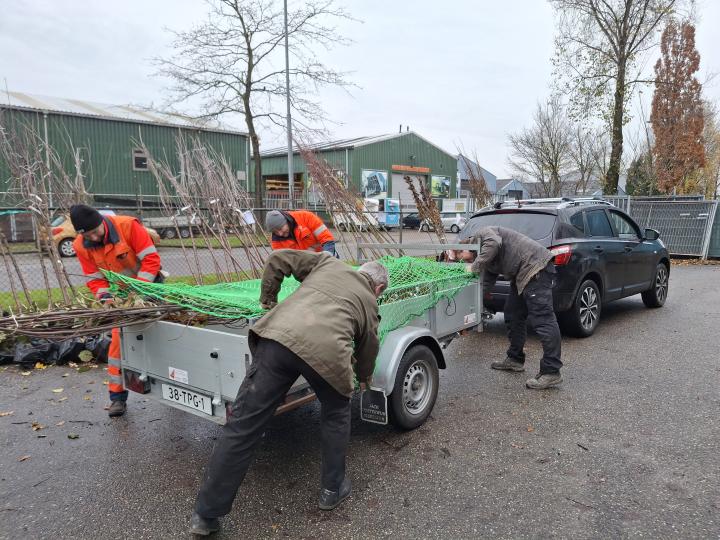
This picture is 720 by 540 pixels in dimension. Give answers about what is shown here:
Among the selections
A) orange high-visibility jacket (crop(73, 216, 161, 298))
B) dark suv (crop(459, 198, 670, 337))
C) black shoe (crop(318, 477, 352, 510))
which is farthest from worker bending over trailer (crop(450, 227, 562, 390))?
orange high-visibility jacket (crop(73, 216, 161, 298))

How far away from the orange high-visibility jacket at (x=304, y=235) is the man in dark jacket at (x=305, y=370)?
2638 mm

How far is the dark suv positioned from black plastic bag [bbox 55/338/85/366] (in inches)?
184

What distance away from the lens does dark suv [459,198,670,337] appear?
595 centimetres

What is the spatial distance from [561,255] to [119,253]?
4.75 meters

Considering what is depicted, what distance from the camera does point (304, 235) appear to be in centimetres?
550

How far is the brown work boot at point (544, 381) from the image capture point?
4.63m

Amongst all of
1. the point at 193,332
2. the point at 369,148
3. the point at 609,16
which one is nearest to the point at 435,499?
the point at 193,332

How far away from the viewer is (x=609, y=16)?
19281 millimetres

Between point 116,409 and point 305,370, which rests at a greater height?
point 305,370

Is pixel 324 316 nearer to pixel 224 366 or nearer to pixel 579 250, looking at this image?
pixel 224 366

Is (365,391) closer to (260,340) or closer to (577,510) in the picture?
(260,340)

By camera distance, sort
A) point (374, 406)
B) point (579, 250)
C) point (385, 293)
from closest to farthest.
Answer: point (374, 406), point (385, 293), point (579, 250)

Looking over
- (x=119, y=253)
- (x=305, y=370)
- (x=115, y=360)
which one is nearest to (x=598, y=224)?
(x=305, y=370)

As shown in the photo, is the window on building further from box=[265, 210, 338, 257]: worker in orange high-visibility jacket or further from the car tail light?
the car tail light
